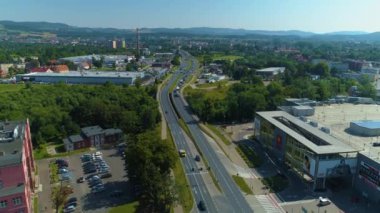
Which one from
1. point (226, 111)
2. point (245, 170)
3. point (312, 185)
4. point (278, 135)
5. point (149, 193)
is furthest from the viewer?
point (226, 111)

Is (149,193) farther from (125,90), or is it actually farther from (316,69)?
(316,69)

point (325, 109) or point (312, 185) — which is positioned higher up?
point (325, 109)

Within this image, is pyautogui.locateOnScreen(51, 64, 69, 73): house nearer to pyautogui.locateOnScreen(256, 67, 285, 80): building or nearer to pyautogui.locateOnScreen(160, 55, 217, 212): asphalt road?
pyautogui.locateOnScreen(160, 55, 217, 212): asphalt road

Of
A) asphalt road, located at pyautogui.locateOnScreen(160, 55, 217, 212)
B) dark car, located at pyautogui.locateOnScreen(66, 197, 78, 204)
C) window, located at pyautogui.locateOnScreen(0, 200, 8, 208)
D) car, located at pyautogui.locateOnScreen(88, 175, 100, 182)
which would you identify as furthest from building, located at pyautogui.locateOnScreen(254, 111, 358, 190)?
window, located at pyautogui.locateOnScreen(0, 200, 8, 208)

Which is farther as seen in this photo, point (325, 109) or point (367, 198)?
point (325, 109)

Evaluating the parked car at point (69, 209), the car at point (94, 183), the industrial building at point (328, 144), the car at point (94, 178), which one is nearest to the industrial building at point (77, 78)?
the industrial building at point (328, 144)

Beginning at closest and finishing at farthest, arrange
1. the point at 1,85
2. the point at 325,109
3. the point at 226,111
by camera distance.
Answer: the point at 325,109 < the point at 226,111 < the point at 1,85

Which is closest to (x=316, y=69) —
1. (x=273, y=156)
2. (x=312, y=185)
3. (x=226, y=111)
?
(x=226, y=111)
